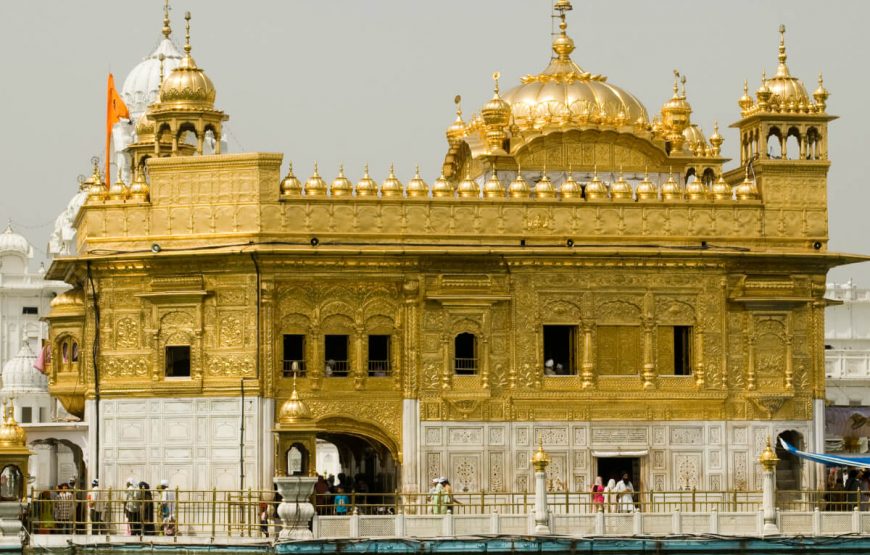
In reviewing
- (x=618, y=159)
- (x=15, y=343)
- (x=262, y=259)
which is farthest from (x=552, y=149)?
(x=15, y=343)

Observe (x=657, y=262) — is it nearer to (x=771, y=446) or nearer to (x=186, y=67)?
(x=771, y=446)

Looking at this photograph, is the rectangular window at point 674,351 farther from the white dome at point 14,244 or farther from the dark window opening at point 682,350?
the white dome at point 14,244

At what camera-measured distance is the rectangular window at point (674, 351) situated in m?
42.2

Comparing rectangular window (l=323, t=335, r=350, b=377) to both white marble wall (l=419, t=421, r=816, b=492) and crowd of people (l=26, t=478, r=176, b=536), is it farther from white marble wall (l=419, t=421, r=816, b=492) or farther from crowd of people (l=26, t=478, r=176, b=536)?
crowd of people (l=26, t=478, r=176, b=536)

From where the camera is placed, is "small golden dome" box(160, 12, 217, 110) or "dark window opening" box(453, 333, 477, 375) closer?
"dark window opening" box(453, 333, 477, 375)

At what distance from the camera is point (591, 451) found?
137 ft

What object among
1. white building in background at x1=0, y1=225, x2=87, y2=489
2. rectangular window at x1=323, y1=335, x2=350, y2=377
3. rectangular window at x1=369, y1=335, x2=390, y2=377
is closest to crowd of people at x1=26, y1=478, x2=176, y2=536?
white building in background at x1=0, y1=225, x2=87, y2=489

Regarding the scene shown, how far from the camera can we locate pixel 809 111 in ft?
144

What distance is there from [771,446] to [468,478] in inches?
229

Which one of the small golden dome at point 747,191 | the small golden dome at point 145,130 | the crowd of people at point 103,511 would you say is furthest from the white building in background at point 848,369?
the crowd of people at point 103,511

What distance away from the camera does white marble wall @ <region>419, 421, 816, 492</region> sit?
4122 cm

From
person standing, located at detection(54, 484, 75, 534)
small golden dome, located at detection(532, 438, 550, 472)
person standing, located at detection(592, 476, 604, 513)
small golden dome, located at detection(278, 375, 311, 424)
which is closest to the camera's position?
small golden dome, located at detection(532, 438, 550, 472)

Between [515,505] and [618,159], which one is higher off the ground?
[618,159]

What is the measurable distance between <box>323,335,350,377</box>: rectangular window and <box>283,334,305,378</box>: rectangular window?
1.48ft
